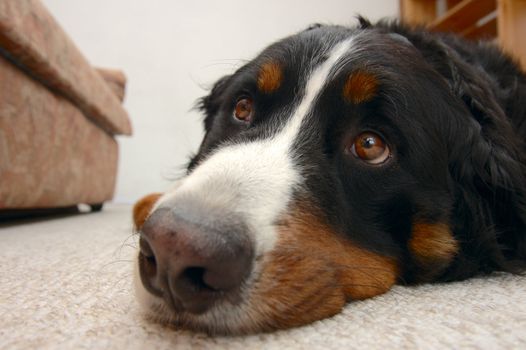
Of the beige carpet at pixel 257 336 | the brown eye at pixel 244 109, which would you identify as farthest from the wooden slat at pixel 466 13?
the beige carpet at pixel 257 336

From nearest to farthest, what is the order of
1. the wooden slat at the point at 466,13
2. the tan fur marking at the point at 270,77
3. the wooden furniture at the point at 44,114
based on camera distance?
the tan fur marking at the point at 270,77 → the wooden furniture at the point at 44,114 → the wooden slat at the point at 466,13

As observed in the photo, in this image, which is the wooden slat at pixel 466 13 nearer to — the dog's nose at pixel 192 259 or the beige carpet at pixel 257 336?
the beige carpet at pixel 257 336

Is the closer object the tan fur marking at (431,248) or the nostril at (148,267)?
the nostril at (148,267)

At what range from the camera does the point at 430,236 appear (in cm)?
120

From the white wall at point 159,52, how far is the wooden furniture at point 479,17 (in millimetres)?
1126

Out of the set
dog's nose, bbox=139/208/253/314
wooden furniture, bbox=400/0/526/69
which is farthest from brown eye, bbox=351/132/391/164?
wooden furniture, bbox=400/0/526/69

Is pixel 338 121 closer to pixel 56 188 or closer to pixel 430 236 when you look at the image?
pixel 430 236

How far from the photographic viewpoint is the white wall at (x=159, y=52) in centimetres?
518

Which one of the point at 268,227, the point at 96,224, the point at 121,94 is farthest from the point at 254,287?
the point at 121,94

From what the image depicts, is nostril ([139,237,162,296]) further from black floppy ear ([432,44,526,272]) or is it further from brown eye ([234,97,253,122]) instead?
black floppy ear ([432,44,526,272])

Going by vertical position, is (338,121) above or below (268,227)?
above

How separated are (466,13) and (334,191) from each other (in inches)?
177

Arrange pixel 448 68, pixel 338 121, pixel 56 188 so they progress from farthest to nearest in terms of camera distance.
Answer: pixel 56 188 → pixel 448 68 → pixel 338 121

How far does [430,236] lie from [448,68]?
50 cm
